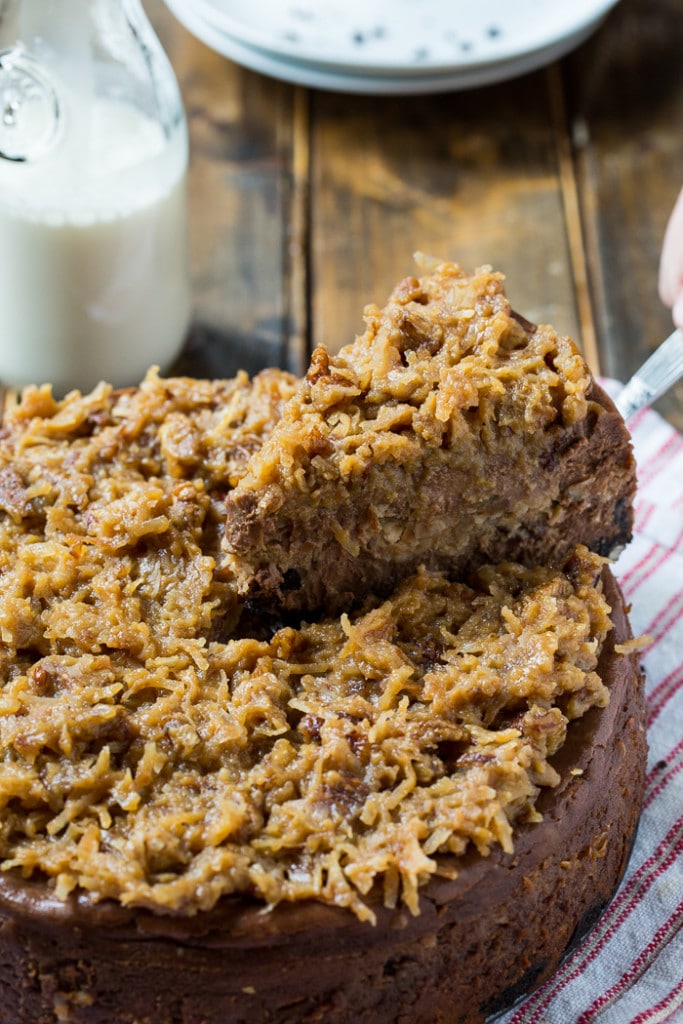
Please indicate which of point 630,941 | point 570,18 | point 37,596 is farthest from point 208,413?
point 570,18

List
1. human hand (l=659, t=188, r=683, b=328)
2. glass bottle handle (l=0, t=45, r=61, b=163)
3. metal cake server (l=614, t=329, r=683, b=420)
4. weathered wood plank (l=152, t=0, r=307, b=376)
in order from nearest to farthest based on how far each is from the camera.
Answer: metal cake server (l=614, t=329, r=683, b=420)
glass bottle handle (l=0, t=45, r=61, b=163)
human hand (l=659, t=188, r=683, b=328)
weathered wood plank (l=152, t=0, r=307, b=376)

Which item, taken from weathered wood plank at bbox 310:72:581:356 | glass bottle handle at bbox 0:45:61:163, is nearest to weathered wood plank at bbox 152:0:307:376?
weathered wood plank at bbox 310:72:581:356

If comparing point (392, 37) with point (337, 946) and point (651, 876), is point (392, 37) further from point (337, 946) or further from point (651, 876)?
point (337, 946)

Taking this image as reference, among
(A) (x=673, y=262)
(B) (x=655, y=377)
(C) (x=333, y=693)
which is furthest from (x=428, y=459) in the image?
(A) (x=673, y=262)

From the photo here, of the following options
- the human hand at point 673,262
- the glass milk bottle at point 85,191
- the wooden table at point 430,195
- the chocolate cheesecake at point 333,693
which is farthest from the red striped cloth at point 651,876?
the glass milk bottle at point 85,191

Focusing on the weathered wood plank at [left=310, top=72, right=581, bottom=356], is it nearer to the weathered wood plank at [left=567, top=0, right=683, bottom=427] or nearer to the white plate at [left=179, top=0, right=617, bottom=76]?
the weathered wood plank at [left=567, top=0, right=683, bottom=427]

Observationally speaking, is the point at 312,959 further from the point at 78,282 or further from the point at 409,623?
the point at 78,282
